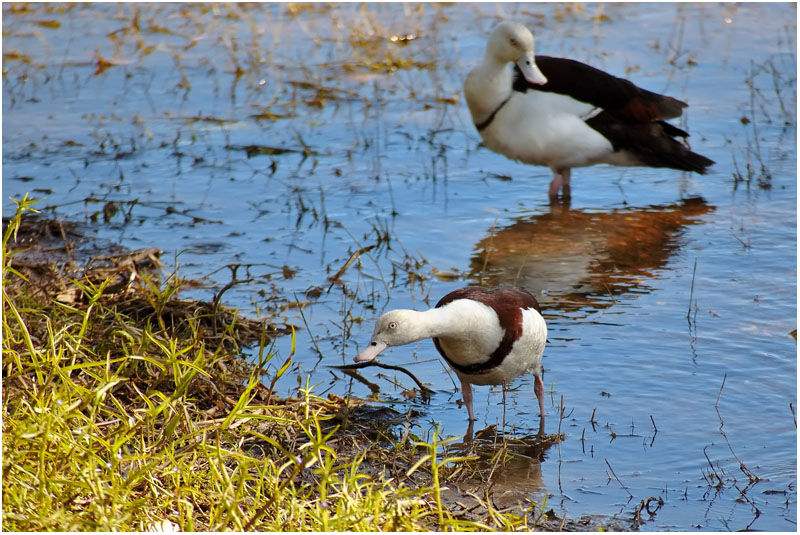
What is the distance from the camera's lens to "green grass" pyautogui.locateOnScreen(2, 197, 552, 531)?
10.2 ft

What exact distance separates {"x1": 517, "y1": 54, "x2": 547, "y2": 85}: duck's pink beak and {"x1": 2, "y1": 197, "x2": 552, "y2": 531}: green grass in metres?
3.49

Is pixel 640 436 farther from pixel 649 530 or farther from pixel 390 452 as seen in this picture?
pixel 390 452

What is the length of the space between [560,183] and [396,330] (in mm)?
4012

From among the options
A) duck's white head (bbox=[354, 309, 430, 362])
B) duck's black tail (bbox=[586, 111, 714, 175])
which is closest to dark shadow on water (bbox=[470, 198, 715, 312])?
duck's black tail (bbox=[586, 111, 714, 175])

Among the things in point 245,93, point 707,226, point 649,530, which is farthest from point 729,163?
point 649,530

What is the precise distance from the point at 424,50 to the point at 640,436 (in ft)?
24.2

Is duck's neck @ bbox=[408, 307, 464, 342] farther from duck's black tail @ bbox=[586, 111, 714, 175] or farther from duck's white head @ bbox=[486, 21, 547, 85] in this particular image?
duck's black tail @ bbox=[586, 111, 714, 175]

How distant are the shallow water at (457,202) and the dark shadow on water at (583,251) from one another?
0.08 feet

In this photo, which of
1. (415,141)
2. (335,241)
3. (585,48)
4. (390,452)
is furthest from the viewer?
(585,48)

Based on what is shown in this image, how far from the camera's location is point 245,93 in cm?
1029

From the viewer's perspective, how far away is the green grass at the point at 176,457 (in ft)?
10.2

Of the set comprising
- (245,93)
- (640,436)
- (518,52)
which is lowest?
(640,436)

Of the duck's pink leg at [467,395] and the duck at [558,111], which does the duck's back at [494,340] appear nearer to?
the duck's pink leg at [467,395]

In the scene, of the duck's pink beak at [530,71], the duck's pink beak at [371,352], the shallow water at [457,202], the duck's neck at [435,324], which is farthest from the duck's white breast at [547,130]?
the duck's pink beak at [371,352]
